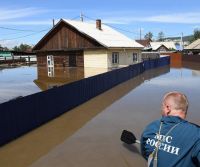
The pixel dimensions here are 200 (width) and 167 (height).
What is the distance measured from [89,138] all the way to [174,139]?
8.13 meters

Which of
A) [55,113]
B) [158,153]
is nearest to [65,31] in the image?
[55,113]

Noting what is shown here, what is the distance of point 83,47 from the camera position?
44250 millimetres

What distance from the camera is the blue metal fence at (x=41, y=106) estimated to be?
34.3 feet

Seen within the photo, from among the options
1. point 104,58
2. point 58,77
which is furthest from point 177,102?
point 104,58

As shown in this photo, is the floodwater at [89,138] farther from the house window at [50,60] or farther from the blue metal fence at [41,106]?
the house window at [50,60]

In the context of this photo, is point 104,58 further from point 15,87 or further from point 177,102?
point 177,102

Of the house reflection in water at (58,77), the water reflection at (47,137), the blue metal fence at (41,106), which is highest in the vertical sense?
the blue metal fence at (41,106)

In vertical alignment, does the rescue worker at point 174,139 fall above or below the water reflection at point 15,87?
above

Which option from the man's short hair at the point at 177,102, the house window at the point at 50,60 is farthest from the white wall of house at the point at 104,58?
the man's short hair at the point at 177,102

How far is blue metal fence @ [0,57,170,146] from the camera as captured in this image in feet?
34.3

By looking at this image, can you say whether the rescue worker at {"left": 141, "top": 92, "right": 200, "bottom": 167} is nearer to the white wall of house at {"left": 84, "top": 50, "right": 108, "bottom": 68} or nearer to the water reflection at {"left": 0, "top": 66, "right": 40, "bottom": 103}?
the water reflection at {"left": 0, "top": 66, "right": 40, "bottom": 103}

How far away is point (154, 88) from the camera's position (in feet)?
77.7

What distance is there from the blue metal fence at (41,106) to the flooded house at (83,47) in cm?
2194

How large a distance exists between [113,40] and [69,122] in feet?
109
